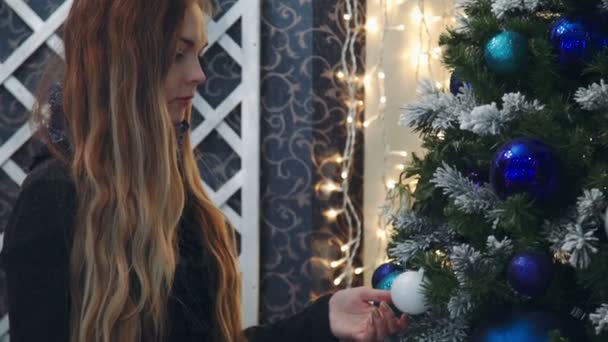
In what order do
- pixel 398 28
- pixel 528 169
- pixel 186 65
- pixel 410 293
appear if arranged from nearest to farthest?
pixel 528 169 → pixel 410 293 → pixel 186 65 → pixel 398 28

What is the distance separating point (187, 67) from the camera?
3.75ft

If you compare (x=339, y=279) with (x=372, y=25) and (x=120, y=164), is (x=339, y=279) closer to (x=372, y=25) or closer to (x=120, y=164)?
(x=372, y=25)

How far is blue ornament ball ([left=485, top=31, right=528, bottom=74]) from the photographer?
28.2 inches

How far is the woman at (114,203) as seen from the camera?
3.27ft

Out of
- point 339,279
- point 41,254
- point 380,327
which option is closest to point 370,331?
point 380,327

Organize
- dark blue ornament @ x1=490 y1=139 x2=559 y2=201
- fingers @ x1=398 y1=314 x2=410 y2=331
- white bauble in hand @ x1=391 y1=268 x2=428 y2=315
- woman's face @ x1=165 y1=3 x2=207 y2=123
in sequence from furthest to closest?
woman's face @ x1=165 y1=3 x2=207 y2=123
fingers @ x1=398 y1=314 x2=410 y2=331
white bauble in hand @ x1=391 y1=268 x2=428 y2=315
dark blue ornament @ x1=490 y1=139 x2=559 y2=201

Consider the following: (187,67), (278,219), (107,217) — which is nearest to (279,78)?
(278,219)

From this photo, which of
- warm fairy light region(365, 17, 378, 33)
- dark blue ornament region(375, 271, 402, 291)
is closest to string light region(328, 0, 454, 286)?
warm fairy light region(365, 17, 378, 33)

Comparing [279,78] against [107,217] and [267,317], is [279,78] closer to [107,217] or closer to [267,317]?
[267,317]

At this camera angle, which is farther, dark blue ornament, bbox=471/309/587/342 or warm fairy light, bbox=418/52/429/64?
warm fairy light, bbox=418/52/429/64

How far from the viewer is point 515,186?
2.12 ft

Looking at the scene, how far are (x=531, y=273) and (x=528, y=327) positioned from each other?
5 centimetres

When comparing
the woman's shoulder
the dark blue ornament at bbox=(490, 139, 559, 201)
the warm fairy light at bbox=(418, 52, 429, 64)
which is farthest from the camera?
the warm fairy light at bbox=(418, 52, 429, 64)

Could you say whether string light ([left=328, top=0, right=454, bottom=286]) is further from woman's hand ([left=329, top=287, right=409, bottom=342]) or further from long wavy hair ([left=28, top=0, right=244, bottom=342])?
long wavy hair ([left=28, top=0, right=244, bottom=342])
